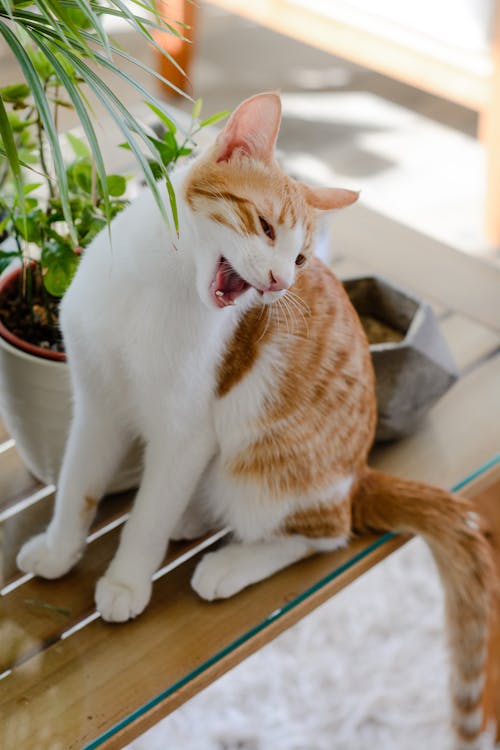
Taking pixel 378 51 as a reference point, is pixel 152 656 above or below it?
below

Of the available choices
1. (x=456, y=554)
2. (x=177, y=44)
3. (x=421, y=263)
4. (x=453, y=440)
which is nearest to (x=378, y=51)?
(x=177, y=44)

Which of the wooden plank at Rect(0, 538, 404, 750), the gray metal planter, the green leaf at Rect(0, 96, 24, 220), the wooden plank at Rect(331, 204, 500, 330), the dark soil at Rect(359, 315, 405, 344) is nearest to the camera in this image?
the green leaf at Rect(0, 96, 24, 220)

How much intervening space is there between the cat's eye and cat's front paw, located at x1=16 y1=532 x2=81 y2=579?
1.44 ft

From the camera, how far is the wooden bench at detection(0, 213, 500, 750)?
960 mm

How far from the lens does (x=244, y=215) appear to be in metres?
0.89

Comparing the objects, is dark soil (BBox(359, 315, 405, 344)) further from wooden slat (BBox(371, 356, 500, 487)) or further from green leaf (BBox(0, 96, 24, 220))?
green leaf (BBox(0, 96, 24, 220))

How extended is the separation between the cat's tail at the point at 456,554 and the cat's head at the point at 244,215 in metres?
0.36

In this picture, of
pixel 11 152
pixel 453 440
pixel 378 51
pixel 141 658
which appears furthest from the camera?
pixel 378 51

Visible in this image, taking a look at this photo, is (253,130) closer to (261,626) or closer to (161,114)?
(161,114)

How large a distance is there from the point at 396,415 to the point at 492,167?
4.56ft

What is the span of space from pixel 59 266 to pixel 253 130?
0.30 meters

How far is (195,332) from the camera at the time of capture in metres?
0.95

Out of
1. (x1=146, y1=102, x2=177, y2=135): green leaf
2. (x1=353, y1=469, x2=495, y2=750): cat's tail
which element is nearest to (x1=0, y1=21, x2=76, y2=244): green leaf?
A: (x1=146, y1=102, x2=177, y2=135): green leaf

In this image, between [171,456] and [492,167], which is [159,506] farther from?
[492,167]
